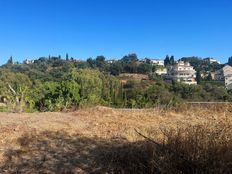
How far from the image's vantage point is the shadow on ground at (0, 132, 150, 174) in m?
4.29

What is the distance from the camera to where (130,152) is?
14.5 ft

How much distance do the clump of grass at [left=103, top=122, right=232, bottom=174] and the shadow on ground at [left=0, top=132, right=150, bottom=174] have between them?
79 millimetres

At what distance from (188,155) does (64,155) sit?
167 centimetres

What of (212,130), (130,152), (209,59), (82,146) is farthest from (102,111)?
(209,59)

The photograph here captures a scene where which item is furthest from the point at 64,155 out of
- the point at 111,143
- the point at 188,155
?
the point at 188,155

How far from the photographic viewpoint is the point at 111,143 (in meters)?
5.00

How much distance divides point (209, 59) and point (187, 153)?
8258 cm

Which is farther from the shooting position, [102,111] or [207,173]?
[102,111]

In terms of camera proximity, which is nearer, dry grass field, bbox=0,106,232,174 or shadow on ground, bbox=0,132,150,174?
dry grass field, bbox=0,106,232,174

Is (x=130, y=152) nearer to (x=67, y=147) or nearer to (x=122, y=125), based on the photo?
(x=67, y=147)

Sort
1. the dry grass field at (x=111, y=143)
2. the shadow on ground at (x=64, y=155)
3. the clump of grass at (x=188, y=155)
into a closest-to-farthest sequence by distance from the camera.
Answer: the clump of grass at (x=188, y=155) < the dry grass field at (x=111, y=143) < the shadow on ground at (x=64, y=155)

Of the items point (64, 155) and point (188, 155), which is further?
point (64, 155)

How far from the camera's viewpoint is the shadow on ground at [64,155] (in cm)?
429

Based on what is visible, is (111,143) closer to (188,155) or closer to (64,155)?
(64,155)
